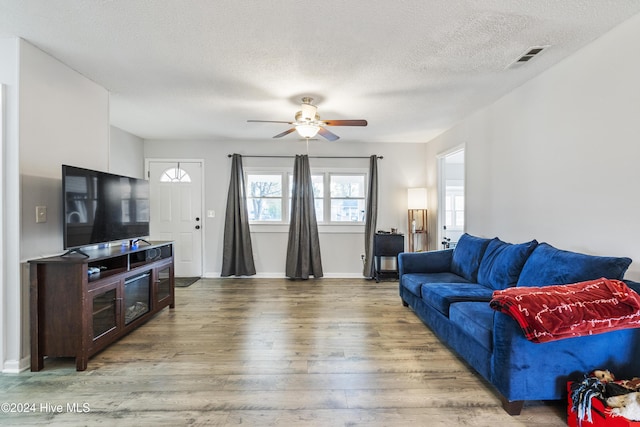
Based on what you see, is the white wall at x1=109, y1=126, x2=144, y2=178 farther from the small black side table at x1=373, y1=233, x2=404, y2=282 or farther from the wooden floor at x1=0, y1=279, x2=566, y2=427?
the small black side table at x1=373, y1=233, x2=404, y2=282

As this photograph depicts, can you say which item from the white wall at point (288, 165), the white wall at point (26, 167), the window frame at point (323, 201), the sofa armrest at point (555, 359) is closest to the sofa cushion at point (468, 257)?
the sofa armrest at point (555, 359)

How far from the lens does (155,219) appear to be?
17.5ft

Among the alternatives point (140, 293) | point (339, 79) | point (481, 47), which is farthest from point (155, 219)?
point (481, 47)

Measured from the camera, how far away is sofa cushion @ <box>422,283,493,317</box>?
255 centimetres

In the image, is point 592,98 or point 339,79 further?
point 339,79

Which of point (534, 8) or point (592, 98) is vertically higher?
point (534, 8)

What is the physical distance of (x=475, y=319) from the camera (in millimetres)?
2113

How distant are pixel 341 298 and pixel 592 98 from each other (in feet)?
10.8

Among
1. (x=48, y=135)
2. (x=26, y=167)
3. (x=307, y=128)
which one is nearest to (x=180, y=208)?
(x=48, y=135)

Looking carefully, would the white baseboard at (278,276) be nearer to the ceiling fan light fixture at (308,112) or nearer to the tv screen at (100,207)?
the tv screen at (100,207)

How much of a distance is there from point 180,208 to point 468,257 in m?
4.66

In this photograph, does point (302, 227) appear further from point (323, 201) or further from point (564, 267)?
point (564, 267)

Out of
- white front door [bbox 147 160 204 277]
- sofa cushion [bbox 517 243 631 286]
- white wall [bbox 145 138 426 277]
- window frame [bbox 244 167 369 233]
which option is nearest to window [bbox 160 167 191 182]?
white front door [bbox 147 160 204 277]

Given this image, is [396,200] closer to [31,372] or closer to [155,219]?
[155,219]
